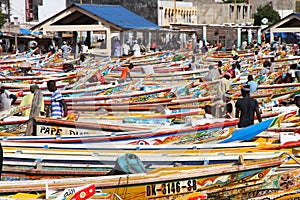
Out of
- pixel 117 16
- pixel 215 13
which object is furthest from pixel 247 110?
pixel 215 13

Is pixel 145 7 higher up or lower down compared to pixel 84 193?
higher up

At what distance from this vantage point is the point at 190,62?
1040 inches

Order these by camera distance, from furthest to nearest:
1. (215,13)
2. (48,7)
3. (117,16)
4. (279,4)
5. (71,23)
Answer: (279,4) → (215,13) → (48,7) → (71,23) → (117,16)

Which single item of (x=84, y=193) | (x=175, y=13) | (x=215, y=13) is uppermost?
(x=215, y=13)

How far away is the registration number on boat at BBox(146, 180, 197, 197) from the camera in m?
9.07

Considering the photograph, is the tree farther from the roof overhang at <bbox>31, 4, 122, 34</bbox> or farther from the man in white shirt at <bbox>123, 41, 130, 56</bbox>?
the man in white shirt at <bbox>123, 41, 130, 56</bbox>

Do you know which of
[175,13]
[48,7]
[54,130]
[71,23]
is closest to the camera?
[54,130]

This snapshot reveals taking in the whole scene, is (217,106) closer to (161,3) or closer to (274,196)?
(274,196)

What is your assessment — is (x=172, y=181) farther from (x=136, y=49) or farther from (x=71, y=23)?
(x=71, y=23)

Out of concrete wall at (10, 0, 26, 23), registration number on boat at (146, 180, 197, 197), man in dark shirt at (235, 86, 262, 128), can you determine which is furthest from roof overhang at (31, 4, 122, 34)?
registration number on boat at (146, 180, 197, 197)

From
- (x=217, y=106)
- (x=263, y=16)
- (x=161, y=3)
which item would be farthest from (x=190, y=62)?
(x=263, y=16)

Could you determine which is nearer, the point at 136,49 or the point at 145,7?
the point at 136,49

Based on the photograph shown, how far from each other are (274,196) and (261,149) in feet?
3.29

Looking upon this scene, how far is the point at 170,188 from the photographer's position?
9180 millimetres
